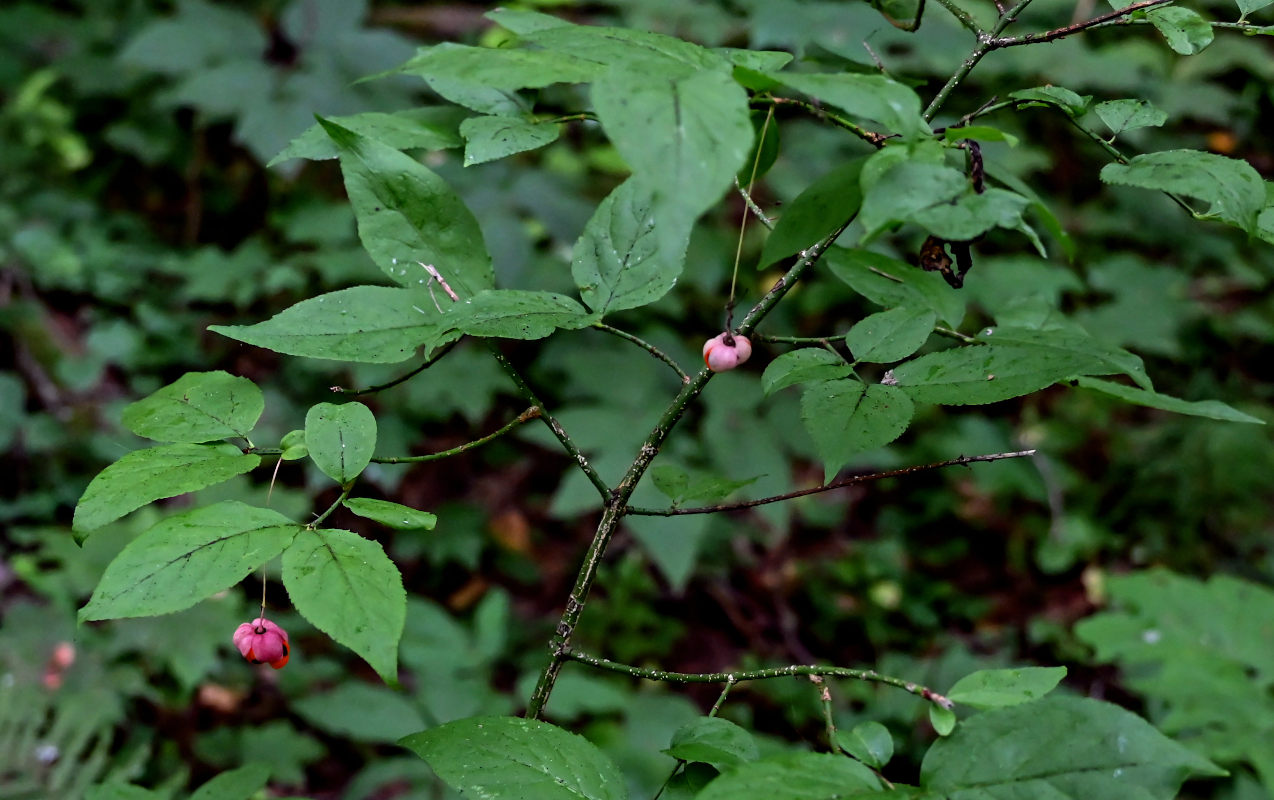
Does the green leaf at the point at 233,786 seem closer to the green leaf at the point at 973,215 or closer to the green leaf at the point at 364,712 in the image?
the green leaf at the point at 973,215

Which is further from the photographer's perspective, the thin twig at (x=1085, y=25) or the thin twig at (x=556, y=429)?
the thin twig at (x=556, y=429)

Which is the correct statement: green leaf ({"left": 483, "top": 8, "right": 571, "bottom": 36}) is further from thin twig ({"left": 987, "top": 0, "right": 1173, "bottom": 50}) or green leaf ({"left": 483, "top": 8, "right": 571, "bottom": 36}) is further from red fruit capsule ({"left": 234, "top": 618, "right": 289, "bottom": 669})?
red fruit capsule ({"left": 234, "top": 618, "right": 289, "bottom": 669})

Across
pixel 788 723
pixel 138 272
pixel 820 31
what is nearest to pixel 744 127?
pixel 788 723

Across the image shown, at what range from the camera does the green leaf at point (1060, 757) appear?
58cm

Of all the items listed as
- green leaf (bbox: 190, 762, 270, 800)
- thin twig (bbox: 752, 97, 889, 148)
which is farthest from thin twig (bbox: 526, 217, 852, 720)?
green leaf (bbox: 190, 762, 270, 800)

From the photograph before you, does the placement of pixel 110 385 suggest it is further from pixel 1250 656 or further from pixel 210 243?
pixel 1250 656

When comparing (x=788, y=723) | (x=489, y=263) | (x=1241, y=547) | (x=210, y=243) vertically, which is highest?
(x=489, y=263)

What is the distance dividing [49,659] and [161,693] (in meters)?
0.24

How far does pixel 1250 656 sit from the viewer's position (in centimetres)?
203

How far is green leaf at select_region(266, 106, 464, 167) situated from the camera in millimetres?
795

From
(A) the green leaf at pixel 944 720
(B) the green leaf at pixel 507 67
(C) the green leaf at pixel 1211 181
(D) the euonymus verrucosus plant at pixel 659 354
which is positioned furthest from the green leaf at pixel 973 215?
(A) the green leaf at pixel 944 720

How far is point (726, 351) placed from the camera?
698 millimetres

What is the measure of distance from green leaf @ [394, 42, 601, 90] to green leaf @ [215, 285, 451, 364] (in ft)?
0.62

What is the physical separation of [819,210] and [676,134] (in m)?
0.19
